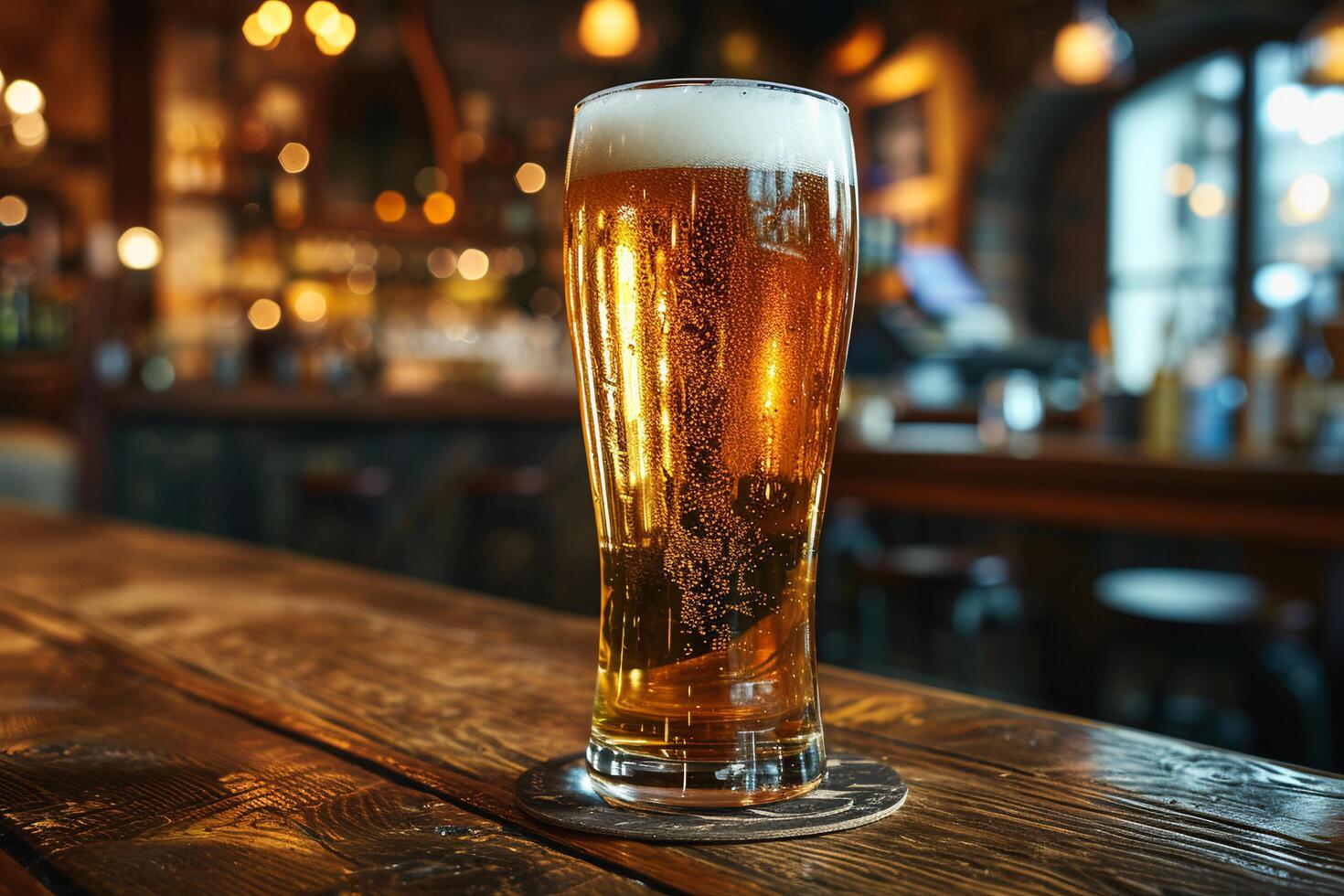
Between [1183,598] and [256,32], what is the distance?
12.5 feet

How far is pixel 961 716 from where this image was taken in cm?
66

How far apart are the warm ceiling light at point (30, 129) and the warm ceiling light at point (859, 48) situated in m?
4.99

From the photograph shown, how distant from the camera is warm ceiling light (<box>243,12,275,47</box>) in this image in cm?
453

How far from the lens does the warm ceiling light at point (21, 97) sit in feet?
19.4

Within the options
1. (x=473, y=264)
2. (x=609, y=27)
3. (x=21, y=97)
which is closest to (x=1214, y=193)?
(x=609, y=27)

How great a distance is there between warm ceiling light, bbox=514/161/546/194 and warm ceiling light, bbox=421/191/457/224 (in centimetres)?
85

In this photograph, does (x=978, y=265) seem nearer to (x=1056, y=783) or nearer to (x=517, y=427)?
(x=517, y=427)

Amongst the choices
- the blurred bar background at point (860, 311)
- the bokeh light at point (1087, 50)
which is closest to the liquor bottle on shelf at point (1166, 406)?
the blurred bar background at point (860, 311)

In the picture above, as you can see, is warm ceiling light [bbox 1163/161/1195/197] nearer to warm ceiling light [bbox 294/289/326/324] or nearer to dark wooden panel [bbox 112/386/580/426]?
dark wooden panel [bbox 112/386/580/426]

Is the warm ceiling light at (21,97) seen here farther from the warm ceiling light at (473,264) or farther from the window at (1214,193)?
the window at (1214,193)

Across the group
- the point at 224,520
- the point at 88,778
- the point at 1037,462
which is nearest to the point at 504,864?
the point at 88,778

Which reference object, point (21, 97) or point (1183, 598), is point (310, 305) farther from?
point (1183, 598)

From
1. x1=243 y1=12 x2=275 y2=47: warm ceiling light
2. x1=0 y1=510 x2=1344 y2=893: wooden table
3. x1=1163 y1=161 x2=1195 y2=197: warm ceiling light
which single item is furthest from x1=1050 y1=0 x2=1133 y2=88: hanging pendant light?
x1=0 y1=510 x2=1344 y2=893: wooden table

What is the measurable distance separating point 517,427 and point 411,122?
3.24 meters
